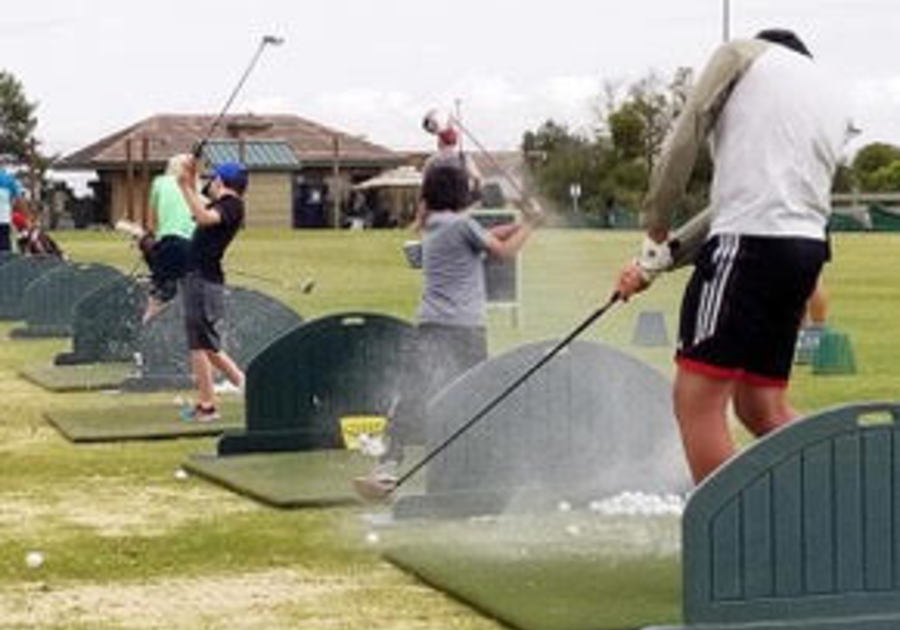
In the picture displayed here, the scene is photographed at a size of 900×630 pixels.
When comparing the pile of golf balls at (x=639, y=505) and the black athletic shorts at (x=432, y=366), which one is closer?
the pile of golf balls at (x=639, y=505)

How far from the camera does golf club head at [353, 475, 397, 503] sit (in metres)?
9.17

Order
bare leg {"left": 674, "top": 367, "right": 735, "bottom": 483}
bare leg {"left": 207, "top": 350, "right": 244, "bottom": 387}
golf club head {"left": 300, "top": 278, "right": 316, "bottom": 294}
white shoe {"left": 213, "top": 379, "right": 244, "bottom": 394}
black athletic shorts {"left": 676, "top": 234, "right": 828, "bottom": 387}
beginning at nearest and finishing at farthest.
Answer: black athletic shorts {"left": 676, "top": 234, "right": 828, "bottom": 387} < bare leg {"left": 674, "top": 367, "right": 735, "bottom": 483} < bare leg {"left": 207, "top": 350, "right": 244, "bottom": 387} < white shoe {"left": 213, "top": 379, "right": 244, "bottom": 394} < golf club head {"left": 300, "top": 278, "right": 316, "bottom": 294}

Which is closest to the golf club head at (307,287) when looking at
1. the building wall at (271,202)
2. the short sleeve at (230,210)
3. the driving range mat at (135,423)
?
the driving range mat at (135,423)

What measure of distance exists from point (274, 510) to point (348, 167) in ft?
260

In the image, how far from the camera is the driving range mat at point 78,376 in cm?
1551

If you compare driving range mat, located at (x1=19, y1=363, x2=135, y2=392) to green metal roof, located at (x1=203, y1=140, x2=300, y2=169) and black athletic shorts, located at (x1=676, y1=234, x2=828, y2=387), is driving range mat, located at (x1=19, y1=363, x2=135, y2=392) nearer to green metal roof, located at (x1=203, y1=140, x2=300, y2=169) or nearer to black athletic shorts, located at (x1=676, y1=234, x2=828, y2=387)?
black athletic shorts, located at (x1=676, y1=234, x2=828, y2=387)

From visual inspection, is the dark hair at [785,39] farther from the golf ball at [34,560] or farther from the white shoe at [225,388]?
the white shoe at [225,388]

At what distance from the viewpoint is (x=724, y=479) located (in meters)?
5.95

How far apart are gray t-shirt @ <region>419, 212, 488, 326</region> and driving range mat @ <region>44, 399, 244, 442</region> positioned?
10.1ft

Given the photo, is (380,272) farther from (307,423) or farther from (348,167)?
(348,167)

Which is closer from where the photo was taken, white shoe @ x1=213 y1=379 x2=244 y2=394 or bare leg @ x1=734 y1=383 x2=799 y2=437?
bare leg @ x1=734 y1=383 x2=799 y2=437

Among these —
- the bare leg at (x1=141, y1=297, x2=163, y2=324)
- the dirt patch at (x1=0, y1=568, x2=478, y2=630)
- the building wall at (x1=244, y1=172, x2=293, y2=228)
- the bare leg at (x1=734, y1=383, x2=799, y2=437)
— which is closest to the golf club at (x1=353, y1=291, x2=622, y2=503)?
the dirt patch at (x1=0, y1=568, x2=478, y2=630)

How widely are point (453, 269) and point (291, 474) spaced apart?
1563mm

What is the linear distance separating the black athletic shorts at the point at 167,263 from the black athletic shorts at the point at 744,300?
9.09 meters
